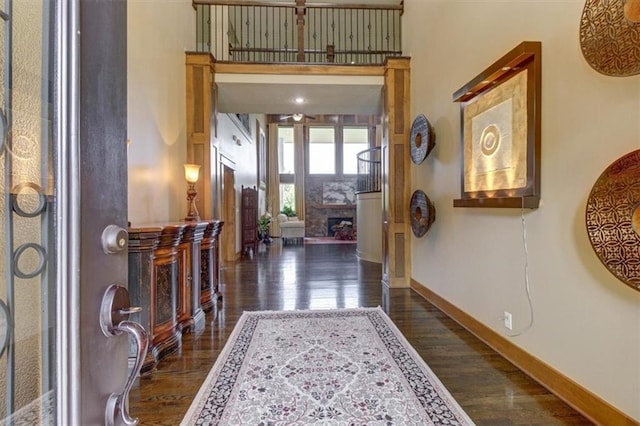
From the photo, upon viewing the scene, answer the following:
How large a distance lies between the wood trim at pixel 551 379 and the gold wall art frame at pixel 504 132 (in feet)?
3.31

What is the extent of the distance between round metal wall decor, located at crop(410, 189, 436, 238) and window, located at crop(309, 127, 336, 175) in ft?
30.6

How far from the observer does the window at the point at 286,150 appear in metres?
13.1

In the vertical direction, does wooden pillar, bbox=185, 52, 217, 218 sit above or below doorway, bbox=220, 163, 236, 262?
above

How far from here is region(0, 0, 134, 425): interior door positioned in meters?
0.47

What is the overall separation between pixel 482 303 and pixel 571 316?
89 cm

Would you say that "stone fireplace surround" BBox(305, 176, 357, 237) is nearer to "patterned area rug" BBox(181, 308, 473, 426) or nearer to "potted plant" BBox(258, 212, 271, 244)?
"potted plant" BBox(258, 212, 271, 244)

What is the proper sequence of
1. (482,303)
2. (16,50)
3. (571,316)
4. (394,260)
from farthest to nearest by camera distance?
(394,260), (482,303), (571,316), (16,50)

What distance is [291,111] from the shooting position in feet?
18.1

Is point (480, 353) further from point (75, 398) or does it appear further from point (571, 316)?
point (75, 398)

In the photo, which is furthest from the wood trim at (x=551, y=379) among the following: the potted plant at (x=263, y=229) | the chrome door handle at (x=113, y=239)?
the potted plant at (x=263, y=229)

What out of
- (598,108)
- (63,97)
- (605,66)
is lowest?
(63,97)

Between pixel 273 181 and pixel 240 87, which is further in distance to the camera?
pixel 273 181

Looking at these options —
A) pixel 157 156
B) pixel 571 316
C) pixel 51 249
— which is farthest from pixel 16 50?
pixel 157 156

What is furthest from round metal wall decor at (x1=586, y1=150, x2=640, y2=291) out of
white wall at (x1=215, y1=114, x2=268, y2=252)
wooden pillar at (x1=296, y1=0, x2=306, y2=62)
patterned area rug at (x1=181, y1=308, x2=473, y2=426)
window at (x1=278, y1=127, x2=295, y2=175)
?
window at (x1=278, y1=127, x2=295, y2=175)
